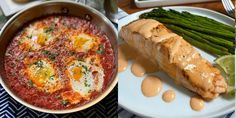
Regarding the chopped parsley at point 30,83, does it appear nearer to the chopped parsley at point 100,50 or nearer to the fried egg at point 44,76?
the fried egg at point 44,76

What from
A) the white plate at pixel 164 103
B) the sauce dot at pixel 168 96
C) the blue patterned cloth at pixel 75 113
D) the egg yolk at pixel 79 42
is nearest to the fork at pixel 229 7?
the white plate at pixel 164 103

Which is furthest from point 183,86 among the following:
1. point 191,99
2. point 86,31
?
point 86,31

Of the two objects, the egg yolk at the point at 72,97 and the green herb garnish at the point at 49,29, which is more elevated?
the green herb garnish at the point at 49,29

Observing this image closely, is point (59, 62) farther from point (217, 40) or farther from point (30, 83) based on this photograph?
point (217, 40)

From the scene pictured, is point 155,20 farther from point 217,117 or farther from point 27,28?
point 27,28

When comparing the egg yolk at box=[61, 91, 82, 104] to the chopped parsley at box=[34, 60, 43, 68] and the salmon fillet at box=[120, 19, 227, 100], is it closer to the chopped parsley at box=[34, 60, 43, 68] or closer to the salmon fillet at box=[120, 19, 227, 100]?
the chopped parsley at box=[34, 60, 43, 68]

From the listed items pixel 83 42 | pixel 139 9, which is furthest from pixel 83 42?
pixel 139 9

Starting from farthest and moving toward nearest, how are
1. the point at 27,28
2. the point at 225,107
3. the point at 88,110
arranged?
the point at 27,28, the point at 88,110, the point at 225,107

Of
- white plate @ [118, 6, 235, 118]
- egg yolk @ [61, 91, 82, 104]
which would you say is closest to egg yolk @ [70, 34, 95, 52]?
egg yolk @ [61, 91, 82, 104]
